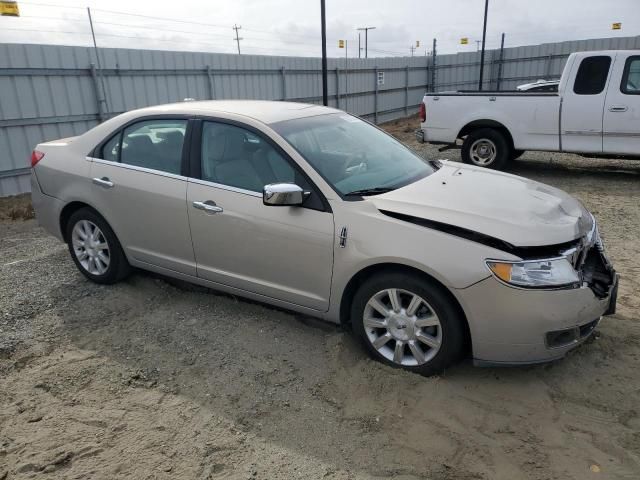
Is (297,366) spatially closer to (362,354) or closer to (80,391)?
(362,354)

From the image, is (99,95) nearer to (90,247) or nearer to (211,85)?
(211,85)

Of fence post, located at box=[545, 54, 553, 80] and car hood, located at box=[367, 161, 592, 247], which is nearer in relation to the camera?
car hood, located at box=[367, 161, 592, 247]

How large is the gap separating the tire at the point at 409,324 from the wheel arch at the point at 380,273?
0.02m

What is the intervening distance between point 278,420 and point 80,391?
130 cm

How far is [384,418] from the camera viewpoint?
2.91 meters

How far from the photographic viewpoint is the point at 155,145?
4250mm

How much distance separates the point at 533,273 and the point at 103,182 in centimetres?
343

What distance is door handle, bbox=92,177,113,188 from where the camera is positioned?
14.2ft

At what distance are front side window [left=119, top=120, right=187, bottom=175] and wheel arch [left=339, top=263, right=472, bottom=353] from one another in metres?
1.66

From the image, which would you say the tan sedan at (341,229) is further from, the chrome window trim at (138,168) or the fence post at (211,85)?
the fence post at (211,85)

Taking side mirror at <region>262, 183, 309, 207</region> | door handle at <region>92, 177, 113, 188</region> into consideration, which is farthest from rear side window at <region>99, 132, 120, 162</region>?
side mirror at <region>262, 183, 309, 207</region>

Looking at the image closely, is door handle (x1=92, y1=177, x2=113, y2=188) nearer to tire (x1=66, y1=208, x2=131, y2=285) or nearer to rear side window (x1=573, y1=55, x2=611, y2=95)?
tire (x1=66, y1=208, x2=131, y2=285)

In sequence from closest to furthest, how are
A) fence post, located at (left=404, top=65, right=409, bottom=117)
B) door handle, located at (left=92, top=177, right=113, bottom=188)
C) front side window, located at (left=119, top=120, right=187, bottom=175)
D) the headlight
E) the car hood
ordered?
1. the headlight
2. the car hood
3. front side window, located at (left=119, top=120, right=187, bottom=175)
4. door handle, located at (left=92, top=177, right=113, bottom=188)
5. fence post, located at (left=404, top=65, right=409, bottom=117)

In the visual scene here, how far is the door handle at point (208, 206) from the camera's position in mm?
3736
